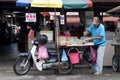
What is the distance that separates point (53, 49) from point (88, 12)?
3.70 metres

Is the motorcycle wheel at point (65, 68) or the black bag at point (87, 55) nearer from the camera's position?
the motorcycle wheel at point (65, 68)

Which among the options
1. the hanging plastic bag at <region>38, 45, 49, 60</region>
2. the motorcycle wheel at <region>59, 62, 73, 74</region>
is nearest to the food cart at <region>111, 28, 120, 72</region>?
the motorcycle wheel at <region>59, 62, 73, 74</region>

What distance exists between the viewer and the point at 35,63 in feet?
35.1

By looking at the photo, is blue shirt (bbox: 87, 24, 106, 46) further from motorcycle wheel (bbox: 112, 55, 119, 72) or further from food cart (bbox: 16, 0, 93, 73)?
motorcycle wheel (bbox: 112, 55, 119, 72)

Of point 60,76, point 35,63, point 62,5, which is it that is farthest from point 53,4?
point 60,76

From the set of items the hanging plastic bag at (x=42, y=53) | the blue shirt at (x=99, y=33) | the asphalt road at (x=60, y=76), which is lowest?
the asphalt road at (x=60, y=76)

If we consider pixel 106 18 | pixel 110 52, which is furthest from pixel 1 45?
pixel 110 52

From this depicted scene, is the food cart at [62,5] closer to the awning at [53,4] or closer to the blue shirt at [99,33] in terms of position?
the awning at [53,4]

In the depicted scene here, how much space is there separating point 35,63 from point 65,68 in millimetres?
976

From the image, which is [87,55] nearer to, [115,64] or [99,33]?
[99,33]

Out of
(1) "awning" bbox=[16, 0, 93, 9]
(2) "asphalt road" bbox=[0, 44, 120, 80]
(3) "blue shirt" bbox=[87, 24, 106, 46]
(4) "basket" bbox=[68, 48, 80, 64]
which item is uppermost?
(1) "awning" bbox=[16, 0, 93, 9]

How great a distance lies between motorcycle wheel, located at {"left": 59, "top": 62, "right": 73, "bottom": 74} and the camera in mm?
10750

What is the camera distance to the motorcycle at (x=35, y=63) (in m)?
10.7

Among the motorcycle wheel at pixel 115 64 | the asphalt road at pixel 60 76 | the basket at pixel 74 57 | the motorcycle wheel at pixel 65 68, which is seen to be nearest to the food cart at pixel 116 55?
the motorcycle wheel at pixel 115 64
